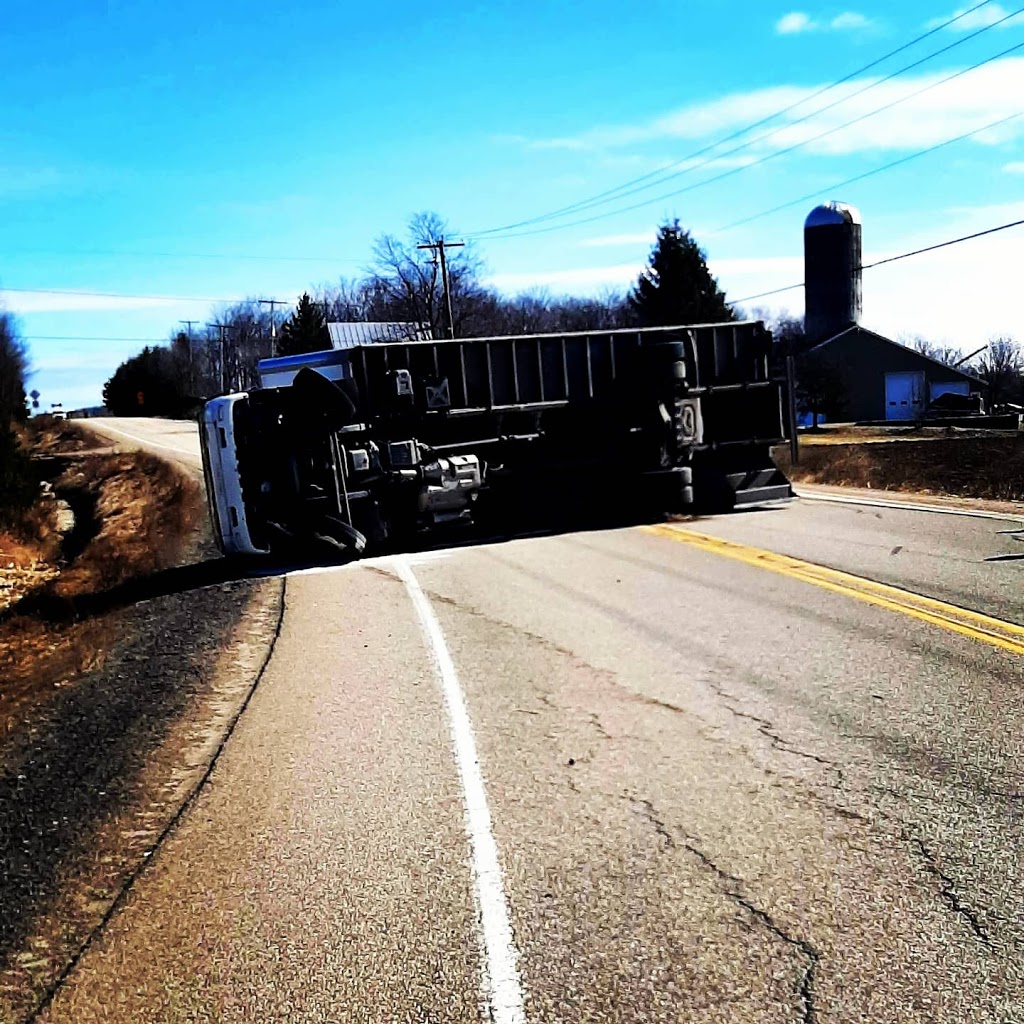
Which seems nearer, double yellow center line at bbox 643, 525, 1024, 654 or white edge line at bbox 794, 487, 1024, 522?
double yellow center line at bbox 643, 525, 1024, 654

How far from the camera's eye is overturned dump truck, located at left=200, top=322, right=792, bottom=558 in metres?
14.0

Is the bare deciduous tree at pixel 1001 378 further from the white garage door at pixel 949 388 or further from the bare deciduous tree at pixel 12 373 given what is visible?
the bare deciduous tree at pixel 12 373

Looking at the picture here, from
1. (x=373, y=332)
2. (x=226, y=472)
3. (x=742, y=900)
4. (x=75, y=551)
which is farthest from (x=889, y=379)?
(x=742, y=900)

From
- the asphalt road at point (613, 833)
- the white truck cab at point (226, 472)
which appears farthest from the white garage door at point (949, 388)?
the asphalt road at point (613, 833)

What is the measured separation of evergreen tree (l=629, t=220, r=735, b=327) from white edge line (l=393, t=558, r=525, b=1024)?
161ft

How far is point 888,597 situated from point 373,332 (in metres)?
55.8

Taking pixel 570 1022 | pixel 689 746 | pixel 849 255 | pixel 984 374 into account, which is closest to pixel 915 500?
pixel 689 746

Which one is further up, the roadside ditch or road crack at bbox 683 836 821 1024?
road crack at bbox 683 836 821 1024

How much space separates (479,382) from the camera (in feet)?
51.8

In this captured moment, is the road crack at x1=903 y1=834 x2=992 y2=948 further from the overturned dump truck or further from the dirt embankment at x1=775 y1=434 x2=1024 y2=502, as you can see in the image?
the dirt embankment at x1=775 y1=434 x2=1024 y2=502

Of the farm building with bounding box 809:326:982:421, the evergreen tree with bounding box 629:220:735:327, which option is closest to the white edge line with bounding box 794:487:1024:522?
the evergreen tree with bounding box 629:220:735:327

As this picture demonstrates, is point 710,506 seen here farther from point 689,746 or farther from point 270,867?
point 270,867

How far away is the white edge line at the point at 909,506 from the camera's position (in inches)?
575

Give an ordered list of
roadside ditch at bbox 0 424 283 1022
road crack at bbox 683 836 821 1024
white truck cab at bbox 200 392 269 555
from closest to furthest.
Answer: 1. road crack at bbox 683 836 821 1024
2. roadside ditch at bbox 0 424 283 1022
3. white truck cab at bbox 200 392 269 555
